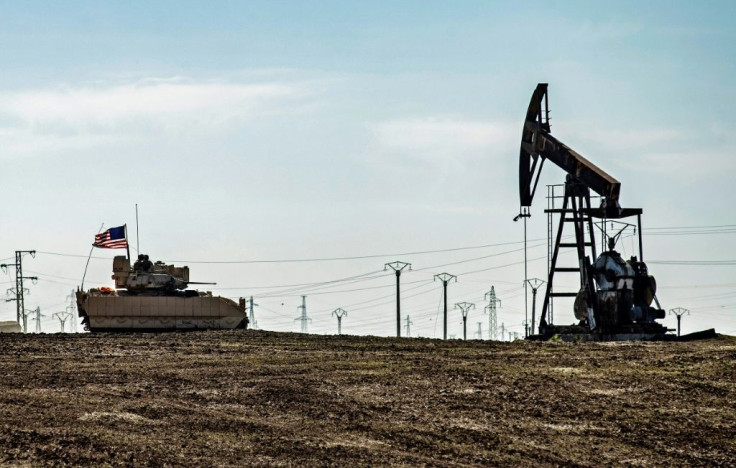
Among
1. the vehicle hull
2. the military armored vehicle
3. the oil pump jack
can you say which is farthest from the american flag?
the oil pump jack

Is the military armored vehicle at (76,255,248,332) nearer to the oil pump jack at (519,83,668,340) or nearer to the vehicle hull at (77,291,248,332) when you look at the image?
the vehicle hull at (77,291,248,332)

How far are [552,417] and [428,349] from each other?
1315 centimetres

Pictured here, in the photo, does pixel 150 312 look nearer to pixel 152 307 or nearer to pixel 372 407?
pixel 152 307

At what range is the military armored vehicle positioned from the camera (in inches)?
1775

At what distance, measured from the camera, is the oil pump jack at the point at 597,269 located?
4062cm

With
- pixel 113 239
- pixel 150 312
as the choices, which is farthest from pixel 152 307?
pixel 113 239

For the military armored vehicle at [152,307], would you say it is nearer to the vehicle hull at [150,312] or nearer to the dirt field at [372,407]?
the vehicle hull at [150,312]

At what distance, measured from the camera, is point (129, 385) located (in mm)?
20422

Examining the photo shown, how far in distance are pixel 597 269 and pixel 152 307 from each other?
17182 millimetres

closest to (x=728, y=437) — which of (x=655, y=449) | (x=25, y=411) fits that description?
(x=655, y=449)

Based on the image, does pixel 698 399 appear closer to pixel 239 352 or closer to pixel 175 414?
pixel 175 414

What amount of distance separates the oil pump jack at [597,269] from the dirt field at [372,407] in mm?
11913

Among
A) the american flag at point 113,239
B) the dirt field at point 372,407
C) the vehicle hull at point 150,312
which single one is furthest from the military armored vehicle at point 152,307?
the dirt field at point 372,407

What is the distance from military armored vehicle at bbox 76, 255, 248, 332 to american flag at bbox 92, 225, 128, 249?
4.01m
